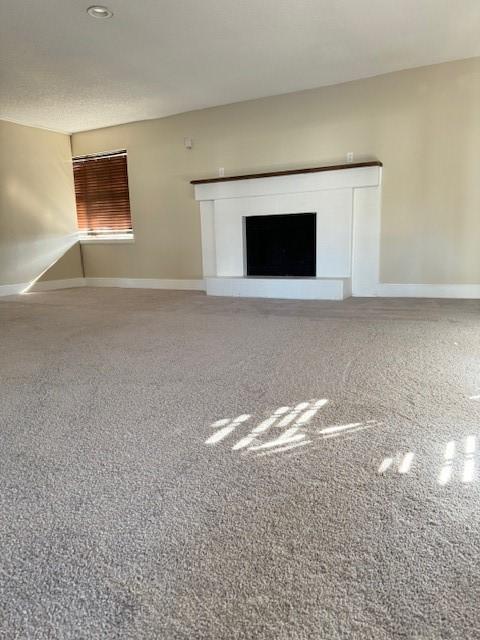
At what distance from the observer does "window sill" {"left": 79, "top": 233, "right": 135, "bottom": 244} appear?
6180mm

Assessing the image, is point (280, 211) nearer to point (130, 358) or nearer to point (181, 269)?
point (181, 269)

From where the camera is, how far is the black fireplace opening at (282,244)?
498 cm

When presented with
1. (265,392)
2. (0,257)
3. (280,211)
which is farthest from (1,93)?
(265,392)

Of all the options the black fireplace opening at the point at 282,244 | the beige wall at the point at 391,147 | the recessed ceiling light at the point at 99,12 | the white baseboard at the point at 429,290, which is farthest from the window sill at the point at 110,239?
the white baseboard at the point at 429,290

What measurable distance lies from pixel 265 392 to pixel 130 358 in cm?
100

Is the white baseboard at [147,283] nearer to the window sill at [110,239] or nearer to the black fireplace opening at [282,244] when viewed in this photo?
the window sill at [110,239]

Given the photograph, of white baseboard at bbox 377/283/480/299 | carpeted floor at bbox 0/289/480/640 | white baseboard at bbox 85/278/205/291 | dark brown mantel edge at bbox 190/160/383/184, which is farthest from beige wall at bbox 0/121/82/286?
white baseboard at bbox 377/283/480/299

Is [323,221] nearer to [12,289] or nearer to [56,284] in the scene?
[56,284]

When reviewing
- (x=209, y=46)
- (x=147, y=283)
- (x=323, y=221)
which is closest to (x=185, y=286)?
(x=147, y=283)

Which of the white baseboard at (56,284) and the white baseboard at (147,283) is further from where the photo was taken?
the white baseboard at (56,284)

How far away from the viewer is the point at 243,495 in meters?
1.15

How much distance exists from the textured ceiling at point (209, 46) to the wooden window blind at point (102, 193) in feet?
3.88

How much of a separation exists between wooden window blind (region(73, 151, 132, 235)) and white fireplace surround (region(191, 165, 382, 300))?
1.60 meters

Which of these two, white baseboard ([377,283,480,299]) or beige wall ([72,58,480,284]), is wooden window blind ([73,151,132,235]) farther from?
white baseboard ([377,283,480,299])
